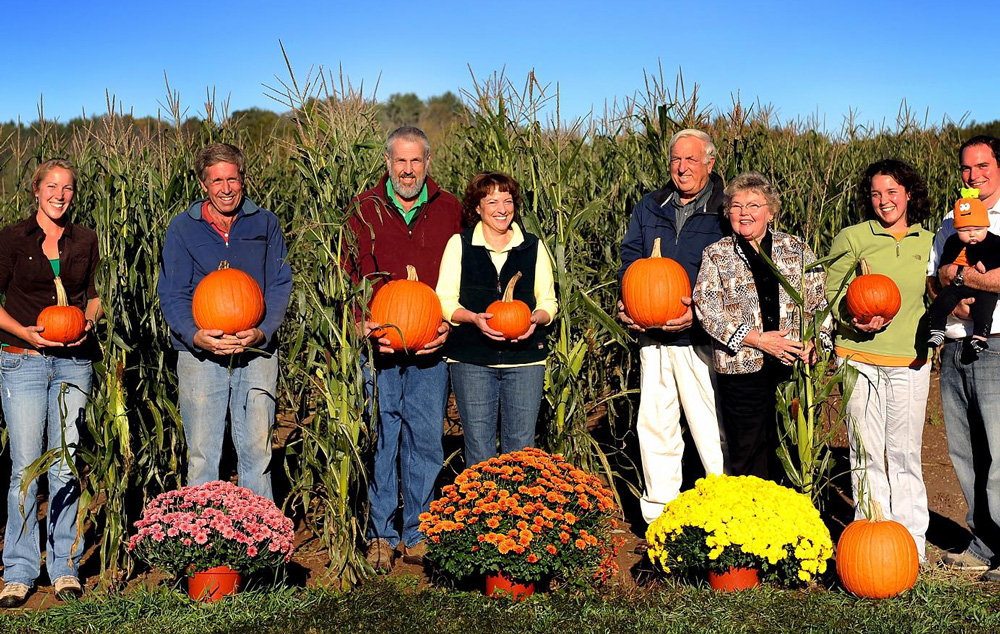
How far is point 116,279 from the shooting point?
4.95 m

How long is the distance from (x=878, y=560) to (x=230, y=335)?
3466 mm

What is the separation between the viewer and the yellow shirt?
5008 mm

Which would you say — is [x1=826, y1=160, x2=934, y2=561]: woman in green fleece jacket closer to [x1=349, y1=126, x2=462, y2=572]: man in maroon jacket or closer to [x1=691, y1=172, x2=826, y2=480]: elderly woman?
[x1=691, y1=172, x2=826, y2=480]: elderly woman

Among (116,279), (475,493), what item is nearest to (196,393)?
(116,279)

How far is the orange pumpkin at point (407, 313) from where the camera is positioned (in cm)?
479

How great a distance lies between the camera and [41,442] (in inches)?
190

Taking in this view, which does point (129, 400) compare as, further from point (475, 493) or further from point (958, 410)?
point (958, 410)

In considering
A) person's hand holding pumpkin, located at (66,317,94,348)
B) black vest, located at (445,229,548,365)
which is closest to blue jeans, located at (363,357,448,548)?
black vest, located at (445,229,548,365)

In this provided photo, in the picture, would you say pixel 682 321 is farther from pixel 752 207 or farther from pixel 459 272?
pixel 459 272

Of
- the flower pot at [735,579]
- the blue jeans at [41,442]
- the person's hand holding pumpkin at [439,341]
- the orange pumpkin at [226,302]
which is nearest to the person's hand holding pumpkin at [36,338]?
the blue jeans at [41,442]

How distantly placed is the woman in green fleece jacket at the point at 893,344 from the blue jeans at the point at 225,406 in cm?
319

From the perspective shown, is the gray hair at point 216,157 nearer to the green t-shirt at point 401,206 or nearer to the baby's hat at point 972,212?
the green t-shirt at point 401,206

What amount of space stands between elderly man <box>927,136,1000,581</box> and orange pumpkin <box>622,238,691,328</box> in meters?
1.39

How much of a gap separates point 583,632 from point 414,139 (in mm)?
2783
